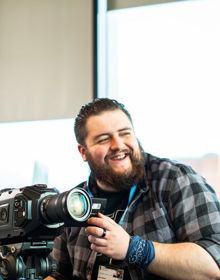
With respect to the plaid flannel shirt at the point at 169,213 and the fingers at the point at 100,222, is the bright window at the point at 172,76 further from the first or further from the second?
the fingers at the point at 100,222

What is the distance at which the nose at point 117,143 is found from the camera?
5.74 ft

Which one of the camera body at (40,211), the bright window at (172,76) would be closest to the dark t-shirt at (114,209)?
the camera body at (40,211)

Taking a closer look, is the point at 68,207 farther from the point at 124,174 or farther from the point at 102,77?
the point at 102,77

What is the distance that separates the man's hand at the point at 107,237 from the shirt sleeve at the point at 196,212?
26 cm

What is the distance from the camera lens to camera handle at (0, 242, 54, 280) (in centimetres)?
134

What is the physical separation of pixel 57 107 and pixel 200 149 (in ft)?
2.98

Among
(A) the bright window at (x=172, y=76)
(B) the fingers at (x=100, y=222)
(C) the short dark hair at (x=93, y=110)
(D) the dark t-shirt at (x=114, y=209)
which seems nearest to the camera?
(B) the fingers at (x=100, y=222)

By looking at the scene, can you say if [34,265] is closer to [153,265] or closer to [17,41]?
[153,265]

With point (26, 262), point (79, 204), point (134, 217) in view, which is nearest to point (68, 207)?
point (79, 204)

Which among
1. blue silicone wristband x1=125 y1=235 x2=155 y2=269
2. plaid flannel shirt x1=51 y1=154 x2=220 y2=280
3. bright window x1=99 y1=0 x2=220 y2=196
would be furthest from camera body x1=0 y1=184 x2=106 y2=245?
bright window x1=99 y1=0 x2=220 y2=196

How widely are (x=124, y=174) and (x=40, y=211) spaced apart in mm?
532

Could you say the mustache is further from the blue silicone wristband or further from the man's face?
the blue silicone wristband

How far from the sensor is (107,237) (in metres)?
1.36

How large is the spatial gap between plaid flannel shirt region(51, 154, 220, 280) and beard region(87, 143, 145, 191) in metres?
0.04
